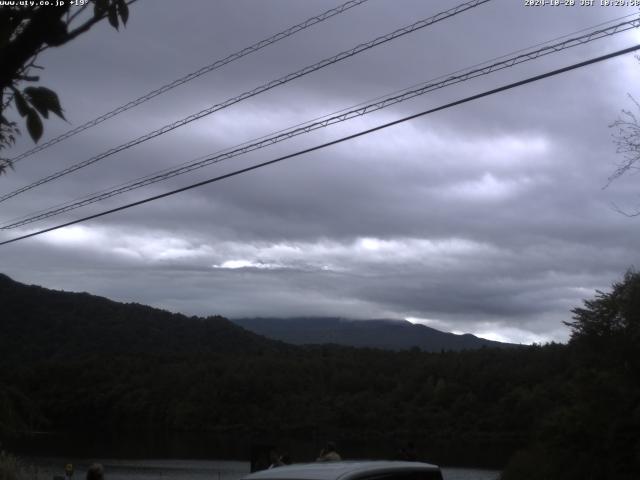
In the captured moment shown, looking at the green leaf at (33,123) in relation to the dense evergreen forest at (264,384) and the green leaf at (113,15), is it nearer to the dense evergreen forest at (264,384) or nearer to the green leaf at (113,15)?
the green leaf at (113,15)

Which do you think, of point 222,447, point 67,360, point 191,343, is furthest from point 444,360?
point 191,343

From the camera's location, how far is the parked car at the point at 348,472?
24.6 ft

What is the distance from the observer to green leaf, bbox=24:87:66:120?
3672 mm

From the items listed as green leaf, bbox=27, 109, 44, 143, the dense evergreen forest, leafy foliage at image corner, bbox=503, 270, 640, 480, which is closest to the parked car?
green leaf, bbox=27, 109, 44, 143

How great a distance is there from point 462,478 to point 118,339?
62.3 meters

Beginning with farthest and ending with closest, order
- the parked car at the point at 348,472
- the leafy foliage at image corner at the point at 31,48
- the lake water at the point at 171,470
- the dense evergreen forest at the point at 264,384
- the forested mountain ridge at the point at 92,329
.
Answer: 1. the forested mountain ridge at the point at 92,329
2. the dense evergreen forest at the point at 264,384
3. the lake water at the point at 171,470
4. the parked car at the point at 348,472
5. the leafy foliage at image corner at the point at 31,48

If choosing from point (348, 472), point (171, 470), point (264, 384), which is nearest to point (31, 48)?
point (348, 472)

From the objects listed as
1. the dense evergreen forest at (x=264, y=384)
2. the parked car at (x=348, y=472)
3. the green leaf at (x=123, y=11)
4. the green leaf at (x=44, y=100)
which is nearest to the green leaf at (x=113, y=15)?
the green leaf at (x=123, y=11)

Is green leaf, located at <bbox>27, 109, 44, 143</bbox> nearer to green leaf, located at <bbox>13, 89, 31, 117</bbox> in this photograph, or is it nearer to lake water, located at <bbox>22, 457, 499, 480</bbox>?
green leaf, located at <bbox>13, 89, 31, 117</bbox>

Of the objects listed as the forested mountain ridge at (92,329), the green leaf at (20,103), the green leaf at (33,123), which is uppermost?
the forested mountain ridge at (92,329)

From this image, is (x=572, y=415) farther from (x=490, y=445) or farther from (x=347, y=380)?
(x=347, y=380)

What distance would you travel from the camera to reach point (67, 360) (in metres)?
74.6

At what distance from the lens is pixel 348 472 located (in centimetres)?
754

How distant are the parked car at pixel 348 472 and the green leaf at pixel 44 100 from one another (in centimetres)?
469
